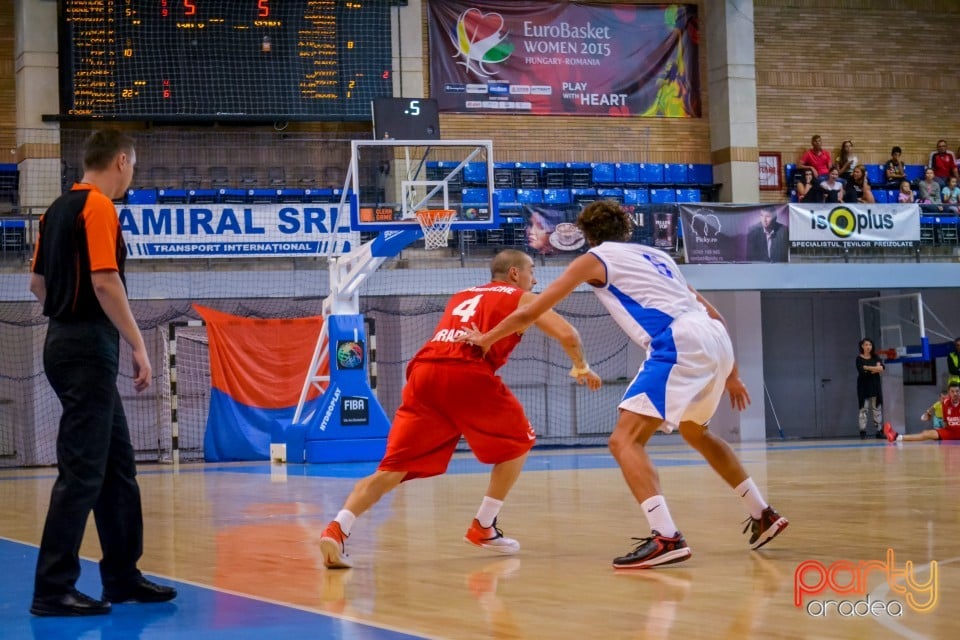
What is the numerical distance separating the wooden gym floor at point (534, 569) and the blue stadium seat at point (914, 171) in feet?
53.6

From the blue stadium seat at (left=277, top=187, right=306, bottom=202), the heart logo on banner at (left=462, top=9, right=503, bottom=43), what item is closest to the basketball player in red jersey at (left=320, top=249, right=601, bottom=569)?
the blue stadium seat at (left=277, top=187, right=306, bottom=202)

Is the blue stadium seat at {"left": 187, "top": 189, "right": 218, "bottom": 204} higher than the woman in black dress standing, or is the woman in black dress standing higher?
the blue stadium seat at {"left": 187, "top": 189, "right": 218, "bottom": 204}

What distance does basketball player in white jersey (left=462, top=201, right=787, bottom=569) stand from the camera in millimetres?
5438

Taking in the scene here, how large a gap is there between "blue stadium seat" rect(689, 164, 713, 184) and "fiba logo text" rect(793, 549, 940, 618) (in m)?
19.8

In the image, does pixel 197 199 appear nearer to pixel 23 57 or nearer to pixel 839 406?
pixel 23 57

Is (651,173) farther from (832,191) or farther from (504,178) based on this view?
(832,191)

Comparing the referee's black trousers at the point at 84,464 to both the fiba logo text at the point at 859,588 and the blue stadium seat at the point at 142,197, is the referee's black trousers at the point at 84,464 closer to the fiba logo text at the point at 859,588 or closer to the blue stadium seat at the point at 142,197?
the fiba logo text at the point at 859,588

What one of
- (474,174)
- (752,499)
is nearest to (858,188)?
(474,174)

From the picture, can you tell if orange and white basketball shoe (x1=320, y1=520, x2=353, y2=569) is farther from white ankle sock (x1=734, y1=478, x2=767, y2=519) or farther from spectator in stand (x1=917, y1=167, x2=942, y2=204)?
spectator in stand (x1=917, y1=167, x2=942, y2=204)

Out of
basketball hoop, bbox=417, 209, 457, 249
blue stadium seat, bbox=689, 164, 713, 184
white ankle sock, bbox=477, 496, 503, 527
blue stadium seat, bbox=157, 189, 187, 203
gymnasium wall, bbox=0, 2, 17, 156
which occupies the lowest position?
white ankle sock, bbox=477, 496, 503, 527

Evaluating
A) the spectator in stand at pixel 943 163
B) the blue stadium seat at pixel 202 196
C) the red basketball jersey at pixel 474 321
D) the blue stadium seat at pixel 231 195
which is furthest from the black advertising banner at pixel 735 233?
the red basketball jersey at pixel 474 321

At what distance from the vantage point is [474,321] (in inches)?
239

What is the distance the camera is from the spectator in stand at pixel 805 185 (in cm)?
2294

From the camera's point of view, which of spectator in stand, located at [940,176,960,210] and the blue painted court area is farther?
spectator in stand, located at [940,176,960,210]
